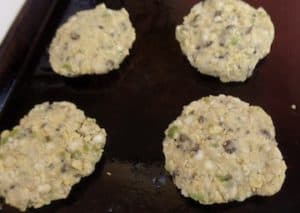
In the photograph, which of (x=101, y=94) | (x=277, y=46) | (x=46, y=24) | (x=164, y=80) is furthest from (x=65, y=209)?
(x=277, y=46)

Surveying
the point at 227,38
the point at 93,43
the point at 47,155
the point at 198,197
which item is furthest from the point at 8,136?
the point at 227,38

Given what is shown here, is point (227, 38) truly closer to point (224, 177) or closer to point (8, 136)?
point (224, 177)

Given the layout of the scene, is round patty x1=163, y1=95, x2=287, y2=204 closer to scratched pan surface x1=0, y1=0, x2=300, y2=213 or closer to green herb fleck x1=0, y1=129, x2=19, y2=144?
scratched pan surface x1=0, y1=0, x2=300, y2=213

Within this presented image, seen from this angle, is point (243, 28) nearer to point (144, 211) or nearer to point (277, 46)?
point (277, 46)

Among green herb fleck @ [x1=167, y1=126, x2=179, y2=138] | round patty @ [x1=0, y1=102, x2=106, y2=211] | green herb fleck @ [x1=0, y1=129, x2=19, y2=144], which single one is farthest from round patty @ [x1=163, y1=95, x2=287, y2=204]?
green herb fleck @ [x1=0, y1=129, x2=19, y2=144]

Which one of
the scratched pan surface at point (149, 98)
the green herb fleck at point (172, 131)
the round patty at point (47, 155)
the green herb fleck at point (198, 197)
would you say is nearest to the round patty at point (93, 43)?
the scratched pan surface at point (149, 98)

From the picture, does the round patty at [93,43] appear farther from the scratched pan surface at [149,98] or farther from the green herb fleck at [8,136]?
the green herb fleck at [8,136]
